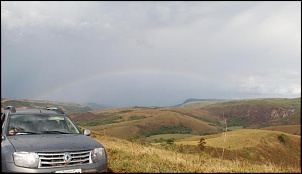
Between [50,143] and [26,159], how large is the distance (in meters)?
0.64

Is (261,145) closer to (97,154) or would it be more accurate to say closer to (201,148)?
(201,148)

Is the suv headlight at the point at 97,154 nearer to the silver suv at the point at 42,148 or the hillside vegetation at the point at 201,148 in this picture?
the silver suv at the point at 42,148

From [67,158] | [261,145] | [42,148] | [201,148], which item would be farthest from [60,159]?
[261,145]

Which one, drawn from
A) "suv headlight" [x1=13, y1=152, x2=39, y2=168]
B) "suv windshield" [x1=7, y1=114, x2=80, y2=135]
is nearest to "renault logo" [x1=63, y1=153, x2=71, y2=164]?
"suv headlight" [x1=13, y1=152, x2=39, y2=168]

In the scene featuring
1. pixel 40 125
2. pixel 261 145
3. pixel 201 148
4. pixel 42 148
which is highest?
pixel 40 125

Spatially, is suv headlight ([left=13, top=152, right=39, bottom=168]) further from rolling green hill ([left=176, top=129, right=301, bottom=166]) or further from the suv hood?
rolling green hill ([left=176, top=129, right=301, bottom=166])

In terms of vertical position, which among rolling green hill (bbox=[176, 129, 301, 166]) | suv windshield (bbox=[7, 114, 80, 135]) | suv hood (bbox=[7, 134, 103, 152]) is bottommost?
rolling green hill (bbox=[176, 129, 301, 166])

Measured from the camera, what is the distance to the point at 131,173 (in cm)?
734

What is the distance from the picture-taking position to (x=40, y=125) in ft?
24.0

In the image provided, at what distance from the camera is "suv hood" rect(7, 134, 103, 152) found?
5.68 m

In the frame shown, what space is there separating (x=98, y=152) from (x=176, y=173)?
209 cm

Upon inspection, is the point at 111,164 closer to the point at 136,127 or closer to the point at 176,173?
the point at 176,173

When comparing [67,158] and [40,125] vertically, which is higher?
[40,125]

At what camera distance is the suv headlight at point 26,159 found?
541 centimetres
